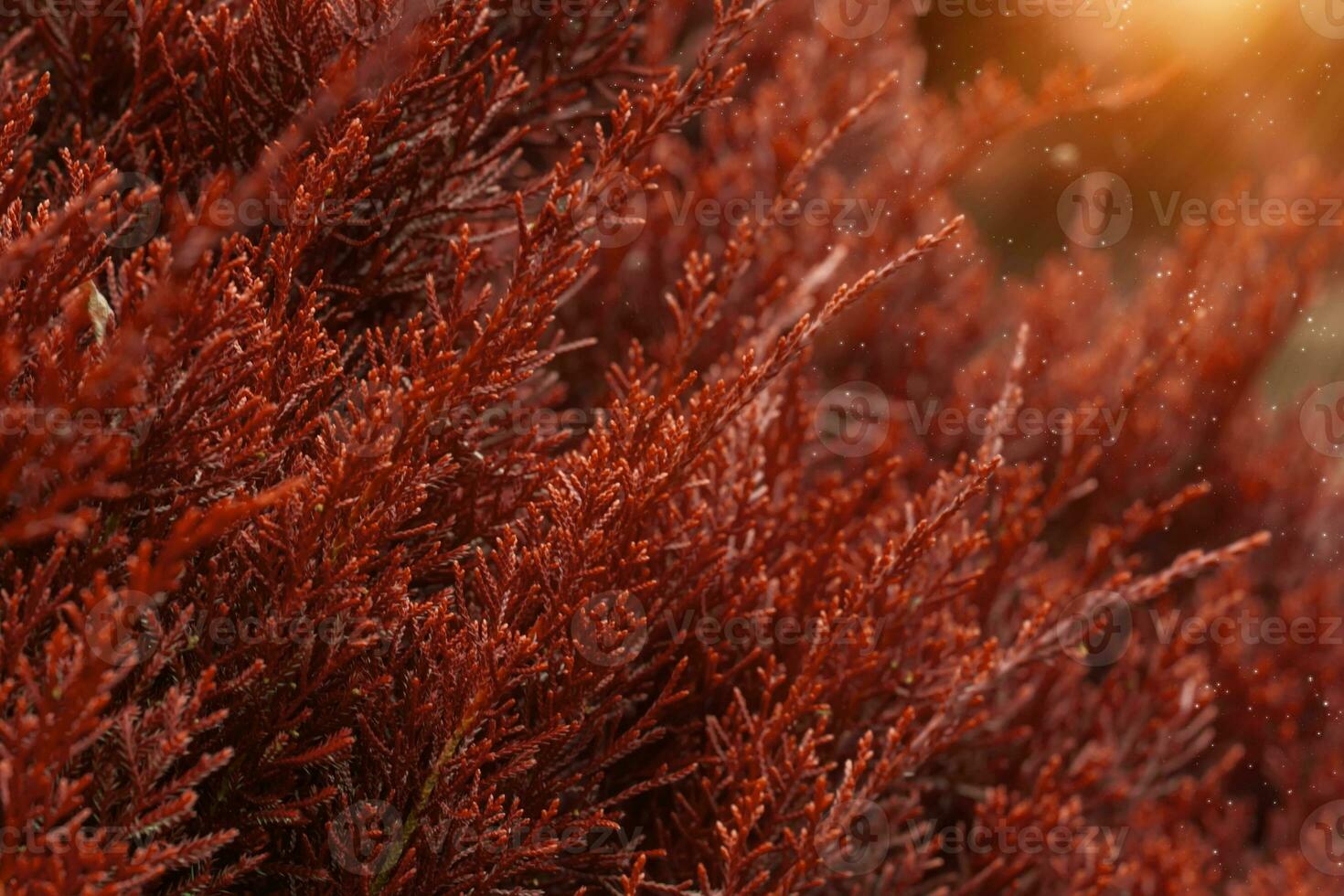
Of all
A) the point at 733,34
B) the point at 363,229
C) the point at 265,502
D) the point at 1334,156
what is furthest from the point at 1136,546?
the point at 265,502

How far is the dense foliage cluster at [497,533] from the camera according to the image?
4.30ft

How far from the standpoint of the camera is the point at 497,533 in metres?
2.00

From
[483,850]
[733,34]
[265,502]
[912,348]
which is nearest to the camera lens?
[265,502]

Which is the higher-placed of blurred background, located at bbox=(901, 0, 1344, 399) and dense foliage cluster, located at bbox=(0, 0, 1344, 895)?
dense foliage cluster, located at bbox=(0, 0, 1344, 895)

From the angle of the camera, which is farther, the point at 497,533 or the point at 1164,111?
the point at 1164,111

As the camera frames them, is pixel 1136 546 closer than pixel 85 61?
No

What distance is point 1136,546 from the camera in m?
4.81

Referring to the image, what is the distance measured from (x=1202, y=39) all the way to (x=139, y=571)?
21.6ft

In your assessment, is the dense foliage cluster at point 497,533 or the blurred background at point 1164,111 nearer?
the dense foliage cluster at point 497,533

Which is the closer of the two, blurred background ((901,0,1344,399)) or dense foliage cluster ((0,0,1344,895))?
dense foliage cluster ((0,0,1344,895))

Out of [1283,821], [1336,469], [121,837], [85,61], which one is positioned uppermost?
[85,61]

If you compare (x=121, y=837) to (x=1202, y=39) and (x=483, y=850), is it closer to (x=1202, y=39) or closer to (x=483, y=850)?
(x=483, y=850)

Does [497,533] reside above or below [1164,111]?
above

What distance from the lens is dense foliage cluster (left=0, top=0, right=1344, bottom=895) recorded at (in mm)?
1311
